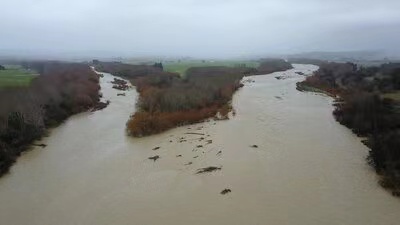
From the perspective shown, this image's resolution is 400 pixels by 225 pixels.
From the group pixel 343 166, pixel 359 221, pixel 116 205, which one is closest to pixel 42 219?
pixel 116 205

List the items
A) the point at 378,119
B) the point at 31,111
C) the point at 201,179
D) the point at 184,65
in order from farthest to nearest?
1. the point at 184,65
2. the point at 31,111
3. the point at 378,119
4. the point at 201,179

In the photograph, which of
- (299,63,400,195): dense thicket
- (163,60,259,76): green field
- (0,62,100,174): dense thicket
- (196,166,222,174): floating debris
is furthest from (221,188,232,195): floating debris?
(163,60,259,76): green field

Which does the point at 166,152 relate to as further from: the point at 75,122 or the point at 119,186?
the point at 75,122

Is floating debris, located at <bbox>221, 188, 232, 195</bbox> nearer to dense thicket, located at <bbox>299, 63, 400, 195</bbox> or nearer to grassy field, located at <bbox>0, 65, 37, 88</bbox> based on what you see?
dense thicket, located at <bbox>299, 63, 400, 195</bbox>

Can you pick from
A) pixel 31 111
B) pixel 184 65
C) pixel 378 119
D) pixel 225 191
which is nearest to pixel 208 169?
pixel 225 191

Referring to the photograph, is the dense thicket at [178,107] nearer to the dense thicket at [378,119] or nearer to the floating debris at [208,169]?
the floating debris at [208,169]

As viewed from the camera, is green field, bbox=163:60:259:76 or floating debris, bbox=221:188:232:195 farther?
green field, bbox=163:60:259:76

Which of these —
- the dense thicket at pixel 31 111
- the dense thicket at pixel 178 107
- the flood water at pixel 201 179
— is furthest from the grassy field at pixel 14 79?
the dense thicket at pixel 178 107

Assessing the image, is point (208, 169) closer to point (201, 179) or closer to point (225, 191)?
point (201, 179)
